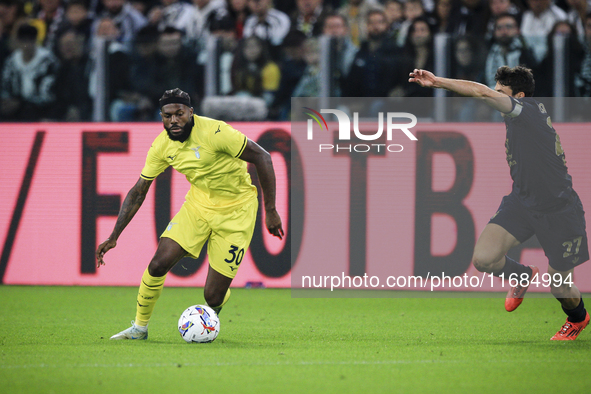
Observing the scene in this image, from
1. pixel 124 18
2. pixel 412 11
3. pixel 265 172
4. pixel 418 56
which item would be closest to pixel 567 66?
pixel 418 56

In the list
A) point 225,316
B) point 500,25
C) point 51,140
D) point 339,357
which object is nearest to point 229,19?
point 51,140

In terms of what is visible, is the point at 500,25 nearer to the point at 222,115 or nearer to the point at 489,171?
the point at 489,171

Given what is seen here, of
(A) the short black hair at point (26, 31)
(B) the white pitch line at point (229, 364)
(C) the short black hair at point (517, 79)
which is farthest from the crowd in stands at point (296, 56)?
(B) the white pitch line at point (229, 364)

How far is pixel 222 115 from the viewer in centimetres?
1043

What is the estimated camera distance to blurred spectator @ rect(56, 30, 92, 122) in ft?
35.2

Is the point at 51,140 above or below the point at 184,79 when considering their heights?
below

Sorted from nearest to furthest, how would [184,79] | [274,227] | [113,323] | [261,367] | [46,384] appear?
[46,384] → [261,367] → [274,227] → [113,323] → [184,79]

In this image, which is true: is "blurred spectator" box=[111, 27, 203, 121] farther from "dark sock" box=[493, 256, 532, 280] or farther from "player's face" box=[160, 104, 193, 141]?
"dark sock" box=[493, 256, 532, 280]

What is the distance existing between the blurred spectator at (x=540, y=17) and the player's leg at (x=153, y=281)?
256 inches

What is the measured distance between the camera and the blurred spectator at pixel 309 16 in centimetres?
1161

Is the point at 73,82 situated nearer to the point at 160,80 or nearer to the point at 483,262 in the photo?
the point at 160,80

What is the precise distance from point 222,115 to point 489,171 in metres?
3.52

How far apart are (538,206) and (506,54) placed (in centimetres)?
397

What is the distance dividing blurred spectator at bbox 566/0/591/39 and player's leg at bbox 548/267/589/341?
16.3 feet
